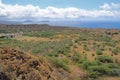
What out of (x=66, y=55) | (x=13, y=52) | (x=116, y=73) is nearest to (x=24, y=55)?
(x=13, y=52)

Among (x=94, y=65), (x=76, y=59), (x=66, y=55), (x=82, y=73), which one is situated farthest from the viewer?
(x=66, y=55)

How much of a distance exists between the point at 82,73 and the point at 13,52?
264 inches

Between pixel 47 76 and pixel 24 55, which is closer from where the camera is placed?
pixel 47 76

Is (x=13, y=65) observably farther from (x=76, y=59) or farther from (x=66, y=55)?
(x=66, y=55)

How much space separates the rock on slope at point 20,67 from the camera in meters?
9.98

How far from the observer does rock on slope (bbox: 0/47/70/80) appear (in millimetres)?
9978

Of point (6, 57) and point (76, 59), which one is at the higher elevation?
point (6, 57)

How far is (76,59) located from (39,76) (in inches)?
496

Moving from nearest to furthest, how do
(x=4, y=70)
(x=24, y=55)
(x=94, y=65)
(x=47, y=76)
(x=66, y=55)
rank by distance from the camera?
(x=4, y=70) < (x=47, y=76) < (x=24, y=55) < (x=94, y=65) < (x=66, y=55)

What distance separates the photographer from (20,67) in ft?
34.6

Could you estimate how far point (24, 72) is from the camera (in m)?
10.4

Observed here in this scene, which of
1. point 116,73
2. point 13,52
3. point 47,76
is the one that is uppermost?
point 13,52

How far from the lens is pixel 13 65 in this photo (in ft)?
34.6

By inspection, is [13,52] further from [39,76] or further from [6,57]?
[39,76]
